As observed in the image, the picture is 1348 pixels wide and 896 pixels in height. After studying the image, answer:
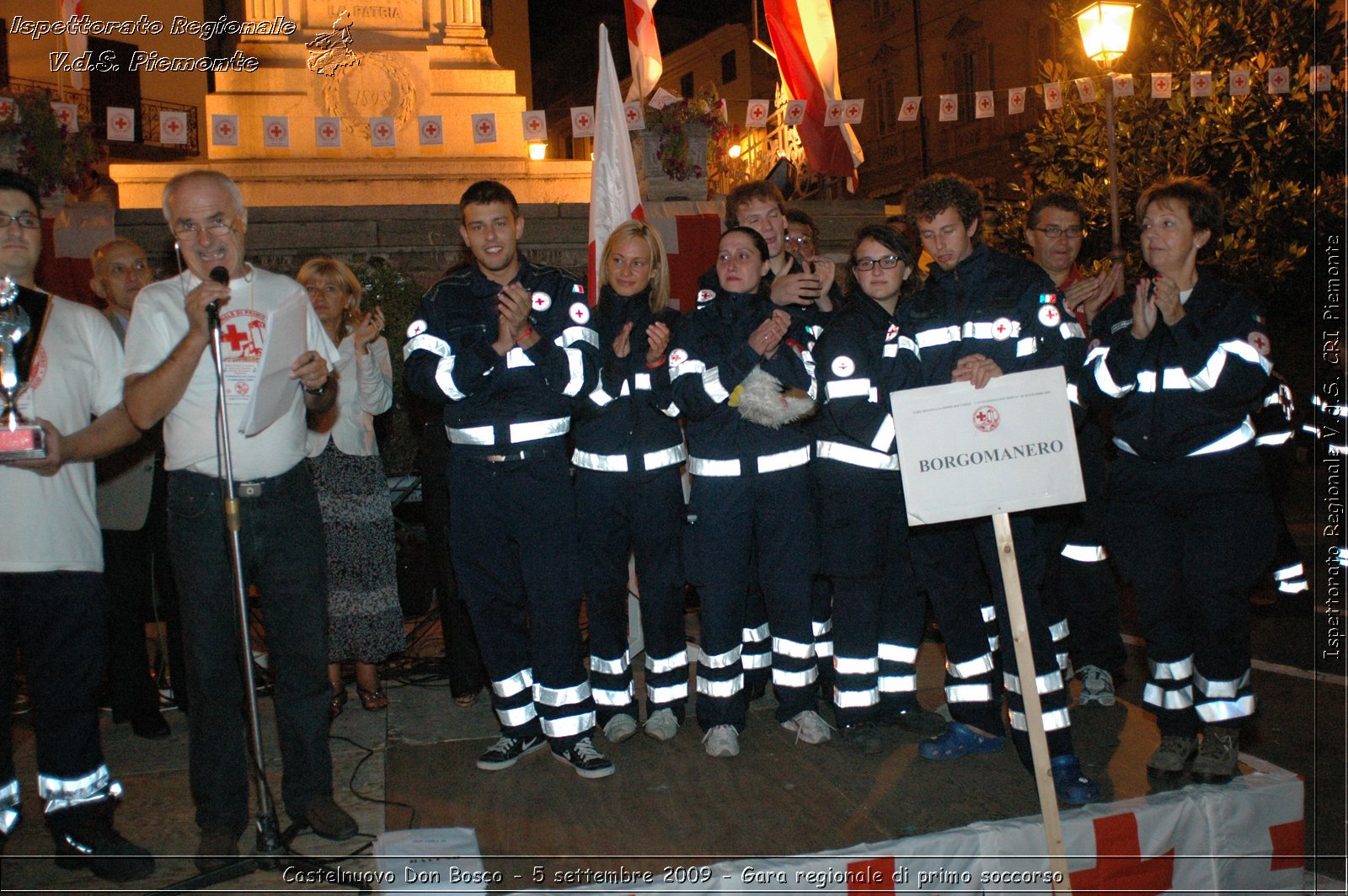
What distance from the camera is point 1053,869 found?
3.10 meters

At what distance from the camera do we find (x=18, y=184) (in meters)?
3.67

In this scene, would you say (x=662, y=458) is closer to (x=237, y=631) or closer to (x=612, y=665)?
(x=612, y=665)

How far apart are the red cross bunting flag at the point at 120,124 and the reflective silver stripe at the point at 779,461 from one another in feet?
25.6

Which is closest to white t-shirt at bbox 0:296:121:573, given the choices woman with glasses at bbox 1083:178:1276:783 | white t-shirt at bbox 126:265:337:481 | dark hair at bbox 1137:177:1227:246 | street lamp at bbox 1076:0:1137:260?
white t-shirt at bbox 126:265:337:481

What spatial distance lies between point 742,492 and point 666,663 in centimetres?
89

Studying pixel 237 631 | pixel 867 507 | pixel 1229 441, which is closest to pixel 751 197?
pixel 867 507

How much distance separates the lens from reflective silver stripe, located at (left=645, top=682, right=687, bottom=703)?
4883 millimetres

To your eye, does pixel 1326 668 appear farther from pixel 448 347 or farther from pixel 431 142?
pixel 431 142

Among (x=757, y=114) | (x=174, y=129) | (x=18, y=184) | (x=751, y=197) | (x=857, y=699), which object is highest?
(x=757, y=114)

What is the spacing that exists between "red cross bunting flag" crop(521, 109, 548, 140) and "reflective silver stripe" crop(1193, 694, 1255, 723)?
8264mm

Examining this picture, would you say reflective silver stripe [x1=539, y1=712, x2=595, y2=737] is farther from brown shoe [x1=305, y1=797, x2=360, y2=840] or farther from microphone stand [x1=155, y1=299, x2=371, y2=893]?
microphone stand [x1=155, y1=299, x2=371, y2=893]

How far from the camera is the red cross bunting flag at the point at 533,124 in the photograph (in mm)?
10461

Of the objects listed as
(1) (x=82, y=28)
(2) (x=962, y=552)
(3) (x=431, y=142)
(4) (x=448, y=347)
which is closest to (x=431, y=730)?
(4) (x=448, y=347)

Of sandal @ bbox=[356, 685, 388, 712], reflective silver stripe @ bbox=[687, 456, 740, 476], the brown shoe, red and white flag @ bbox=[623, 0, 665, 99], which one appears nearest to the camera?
the brown shoe
